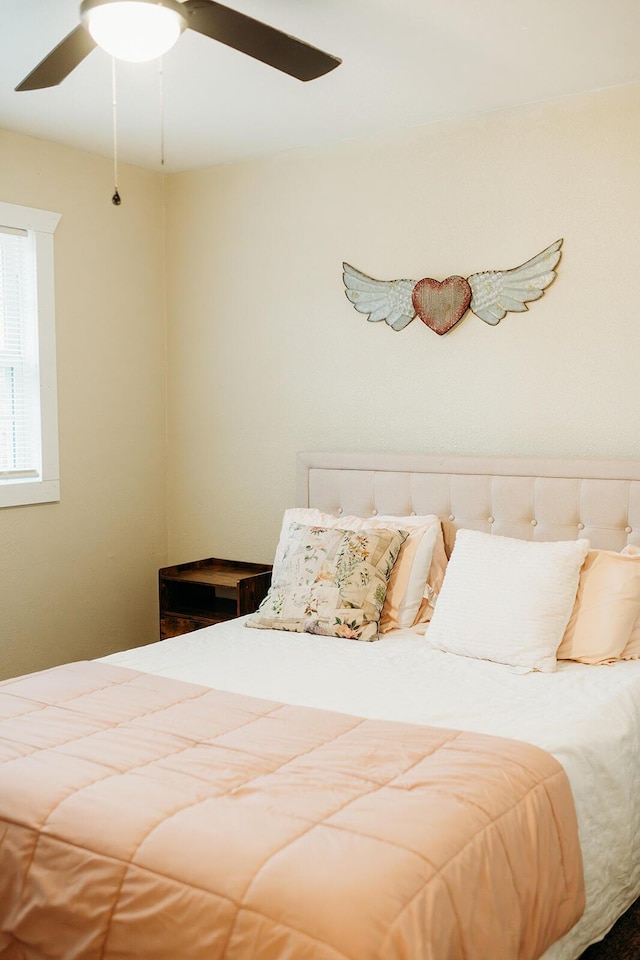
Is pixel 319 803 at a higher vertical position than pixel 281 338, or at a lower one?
lower

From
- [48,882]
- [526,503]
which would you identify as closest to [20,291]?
[526,503]

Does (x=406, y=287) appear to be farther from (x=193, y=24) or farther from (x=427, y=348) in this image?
(x=193, y=24)

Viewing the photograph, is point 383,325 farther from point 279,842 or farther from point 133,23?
point 279,842

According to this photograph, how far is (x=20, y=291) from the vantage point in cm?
381

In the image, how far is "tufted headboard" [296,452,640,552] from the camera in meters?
3.15

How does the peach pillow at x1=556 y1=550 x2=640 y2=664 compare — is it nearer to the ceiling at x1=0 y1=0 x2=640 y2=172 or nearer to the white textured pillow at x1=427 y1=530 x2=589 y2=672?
the white textured pillow at x1=427 y1=530 x2=589 y2=672

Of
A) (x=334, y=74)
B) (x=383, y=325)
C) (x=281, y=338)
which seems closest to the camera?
(x=334, y=74)

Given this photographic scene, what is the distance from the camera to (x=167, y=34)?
207 centimetres

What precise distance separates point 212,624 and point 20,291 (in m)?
1.65

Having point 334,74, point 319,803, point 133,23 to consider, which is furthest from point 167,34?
point 319,803

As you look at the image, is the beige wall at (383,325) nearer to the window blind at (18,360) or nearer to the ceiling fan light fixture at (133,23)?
the window blind at (18,360)

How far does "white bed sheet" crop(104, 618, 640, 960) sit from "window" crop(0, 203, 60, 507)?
3.82 ft

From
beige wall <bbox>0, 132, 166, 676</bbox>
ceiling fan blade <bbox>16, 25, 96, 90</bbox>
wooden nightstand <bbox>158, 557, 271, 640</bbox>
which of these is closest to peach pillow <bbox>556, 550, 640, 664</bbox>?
wooden nightstand <bbox>158, 557, 271, 640</bbox>

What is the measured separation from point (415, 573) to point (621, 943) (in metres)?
Result: 1.40
